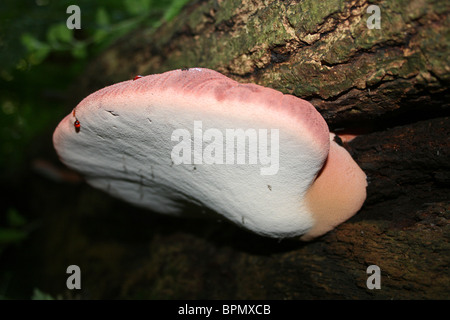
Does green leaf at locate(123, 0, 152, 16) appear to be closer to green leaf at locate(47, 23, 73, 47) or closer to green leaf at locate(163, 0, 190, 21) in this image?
green leaf at locate(163, 0, 190, 21)

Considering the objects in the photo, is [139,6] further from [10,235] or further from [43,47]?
[10,235]

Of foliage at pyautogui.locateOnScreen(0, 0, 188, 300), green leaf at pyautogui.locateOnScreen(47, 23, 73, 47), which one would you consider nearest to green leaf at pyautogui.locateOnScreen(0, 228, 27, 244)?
foliage at pyautogui.locateOnScreen(0, 0, 188, 300)

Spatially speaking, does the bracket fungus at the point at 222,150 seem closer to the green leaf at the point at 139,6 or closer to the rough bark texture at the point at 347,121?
the rough bark texture at the point at 347,121

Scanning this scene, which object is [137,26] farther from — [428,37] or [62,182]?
[428,37]

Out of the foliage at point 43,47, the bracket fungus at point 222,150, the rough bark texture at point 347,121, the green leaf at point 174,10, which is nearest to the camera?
the bracket fungus at point 222,150

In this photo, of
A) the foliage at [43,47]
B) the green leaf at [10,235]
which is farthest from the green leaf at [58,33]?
the green leaf at [10,235]
